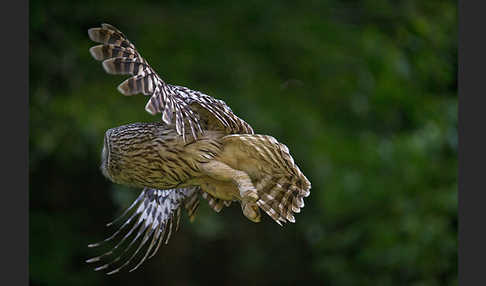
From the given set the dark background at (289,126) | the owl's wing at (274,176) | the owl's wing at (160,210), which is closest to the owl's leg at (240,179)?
the owl's wing at (274,176)

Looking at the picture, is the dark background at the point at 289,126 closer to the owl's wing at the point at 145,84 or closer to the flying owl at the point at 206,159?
the flying owl at the point at 206,159

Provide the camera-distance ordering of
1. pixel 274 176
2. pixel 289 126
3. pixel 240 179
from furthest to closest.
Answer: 1. pixel 289 126
2. pixel 274 176
3. pixel 240 179

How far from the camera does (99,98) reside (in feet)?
19.2

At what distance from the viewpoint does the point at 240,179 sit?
2.65 meters

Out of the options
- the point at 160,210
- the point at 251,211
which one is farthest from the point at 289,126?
the point at 251,211

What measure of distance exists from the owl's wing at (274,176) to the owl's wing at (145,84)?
14cm

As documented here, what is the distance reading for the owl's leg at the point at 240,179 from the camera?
245 centimetres

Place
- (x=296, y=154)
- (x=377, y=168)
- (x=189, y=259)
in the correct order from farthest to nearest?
1. (x=189, y=259)
2. (x=377, y=168)
3. (x=296, y=154)

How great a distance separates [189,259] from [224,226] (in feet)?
2.57

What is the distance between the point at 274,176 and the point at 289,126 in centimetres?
376

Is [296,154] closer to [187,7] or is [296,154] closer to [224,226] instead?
[224,226]

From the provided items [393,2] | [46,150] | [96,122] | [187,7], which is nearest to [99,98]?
[96,122]

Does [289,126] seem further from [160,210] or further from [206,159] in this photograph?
[206,159]

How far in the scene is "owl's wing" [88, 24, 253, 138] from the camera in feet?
7.67
